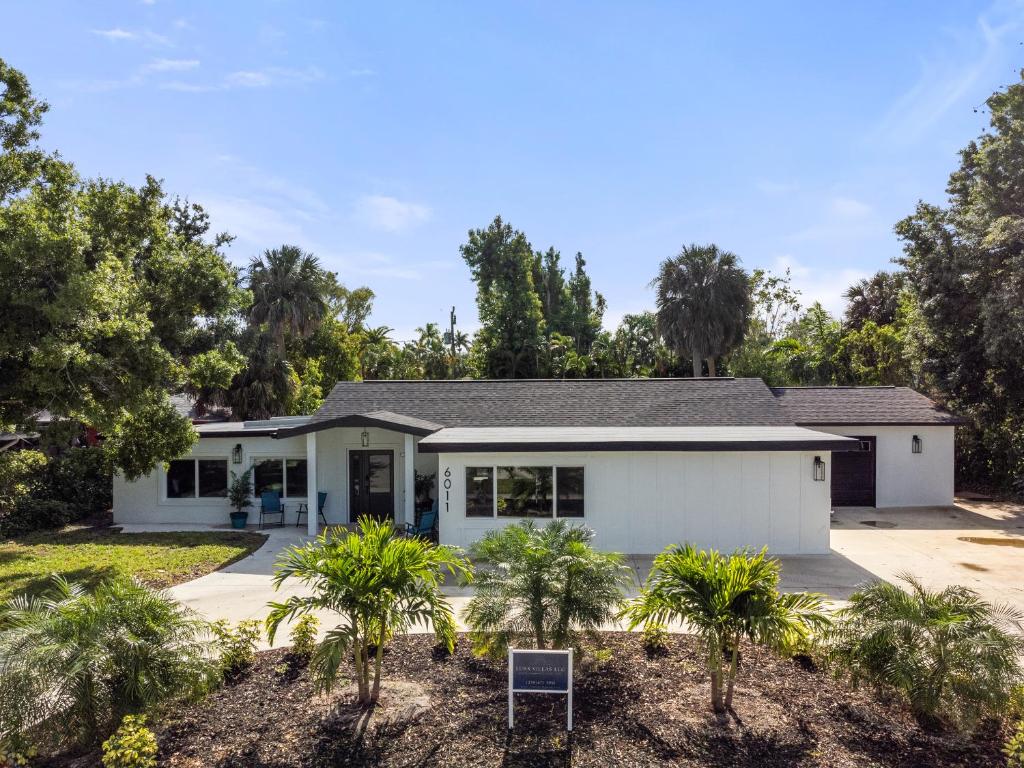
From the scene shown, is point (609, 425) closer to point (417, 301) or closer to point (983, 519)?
point (983, 519)

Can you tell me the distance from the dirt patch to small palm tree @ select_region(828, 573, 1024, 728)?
348 inches

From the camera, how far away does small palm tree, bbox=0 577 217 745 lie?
15.8ft

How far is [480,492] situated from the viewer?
12398 mm

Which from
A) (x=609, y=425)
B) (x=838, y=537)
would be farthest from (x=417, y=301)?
(x=838, y=537)

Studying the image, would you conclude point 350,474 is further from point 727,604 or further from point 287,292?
point 287,292

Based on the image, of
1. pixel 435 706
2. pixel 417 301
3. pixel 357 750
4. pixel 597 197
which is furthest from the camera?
pixel 417 301

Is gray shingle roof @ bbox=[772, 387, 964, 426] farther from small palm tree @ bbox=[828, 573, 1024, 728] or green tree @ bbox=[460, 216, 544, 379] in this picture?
green tree @ bbox=[460, 216, 544, 379]

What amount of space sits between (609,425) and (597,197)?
746 cm

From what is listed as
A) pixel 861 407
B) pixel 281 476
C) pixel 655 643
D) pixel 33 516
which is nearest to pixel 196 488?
pixel 281 476

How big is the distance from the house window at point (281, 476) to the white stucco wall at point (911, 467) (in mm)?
14802

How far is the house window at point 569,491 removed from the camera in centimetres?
1230

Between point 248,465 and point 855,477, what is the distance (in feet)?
54.3

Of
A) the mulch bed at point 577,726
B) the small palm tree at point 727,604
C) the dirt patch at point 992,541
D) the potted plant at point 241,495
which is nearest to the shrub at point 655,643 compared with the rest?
the mulch bed at point 577,726

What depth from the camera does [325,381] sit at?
125 feet
